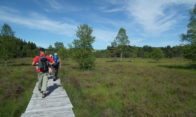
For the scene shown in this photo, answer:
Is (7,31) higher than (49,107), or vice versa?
(7,31)

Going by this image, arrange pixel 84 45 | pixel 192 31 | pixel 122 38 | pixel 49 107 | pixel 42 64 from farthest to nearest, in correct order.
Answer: pixel 122 38 → pixel 192 31 → pixel 84 45 → pixel 42 64 → pixel 49 107

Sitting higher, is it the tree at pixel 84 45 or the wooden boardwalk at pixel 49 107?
the tree at pixel 84 45

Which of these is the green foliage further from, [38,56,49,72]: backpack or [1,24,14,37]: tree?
[1,24,14,37]: tree

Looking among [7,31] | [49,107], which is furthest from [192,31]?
[7,31]

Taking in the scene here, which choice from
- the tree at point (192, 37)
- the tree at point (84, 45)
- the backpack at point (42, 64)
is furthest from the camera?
the tree at point (192, 37)

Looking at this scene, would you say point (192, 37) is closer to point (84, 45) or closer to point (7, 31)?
point (84, 45)

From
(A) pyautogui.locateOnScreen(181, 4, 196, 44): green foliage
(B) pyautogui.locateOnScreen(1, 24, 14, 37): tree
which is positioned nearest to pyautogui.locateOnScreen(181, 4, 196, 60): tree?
(A) pyautogui.locateOnScreen(181, 4, 196, 44): green foliage

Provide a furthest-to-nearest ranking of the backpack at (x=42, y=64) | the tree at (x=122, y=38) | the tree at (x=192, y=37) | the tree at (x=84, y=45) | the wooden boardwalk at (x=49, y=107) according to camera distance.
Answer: the tree at (x=122, y=38)
the tree at (x=192, y=37)
the tree at (x=84, y=45)
the backpack at (x=42, y=64)
the wooden boardwalk at (x=49, y=107)

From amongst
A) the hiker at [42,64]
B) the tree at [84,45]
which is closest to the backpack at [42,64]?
the hiker at [42,64]

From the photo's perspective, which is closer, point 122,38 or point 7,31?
point 7,31

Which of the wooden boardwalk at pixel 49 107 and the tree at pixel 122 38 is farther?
the tree at pixel 122 38

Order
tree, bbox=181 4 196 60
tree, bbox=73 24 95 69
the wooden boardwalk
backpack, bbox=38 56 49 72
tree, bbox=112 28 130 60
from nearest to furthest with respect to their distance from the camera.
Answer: the wooden boardwalk → backpack, bbox=38 56 49 72 → tree, bbox=73 24 95 69 → tree, bbox=181 4 196 60 → tree, bbox=112 28 130 60

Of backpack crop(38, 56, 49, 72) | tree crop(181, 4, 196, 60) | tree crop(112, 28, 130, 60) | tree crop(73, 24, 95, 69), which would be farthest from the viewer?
tree crop(112, 28, 130, 60)

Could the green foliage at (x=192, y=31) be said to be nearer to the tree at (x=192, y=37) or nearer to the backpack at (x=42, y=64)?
the tree at (x=192, y=37)
